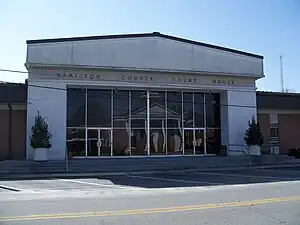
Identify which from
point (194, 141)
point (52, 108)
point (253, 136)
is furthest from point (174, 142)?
point (52, 108)

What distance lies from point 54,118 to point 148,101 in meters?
6.86

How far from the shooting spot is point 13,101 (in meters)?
27.8

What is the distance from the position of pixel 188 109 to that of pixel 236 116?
3600 mm

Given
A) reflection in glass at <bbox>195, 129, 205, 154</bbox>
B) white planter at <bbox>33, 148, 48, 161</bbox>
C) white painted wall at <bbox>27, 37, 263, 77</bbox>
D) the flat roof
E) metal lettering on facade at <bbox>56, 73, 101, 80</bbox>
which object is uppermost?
the flat roof

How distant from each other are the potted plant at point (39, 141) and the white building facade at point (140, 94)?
97 centimetres

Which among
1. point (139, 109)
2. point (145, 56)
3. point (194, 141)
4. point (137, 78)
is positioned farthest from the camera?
point (194, 141)

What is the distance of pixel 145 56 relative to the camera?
29.7m

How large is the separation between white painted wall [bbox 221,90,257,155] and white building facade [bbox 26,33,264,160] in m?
0.07

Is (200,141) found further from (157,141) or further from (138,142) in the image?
(138,142)

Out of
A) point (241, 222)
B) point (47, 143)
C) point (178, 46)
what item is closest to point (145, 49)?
point (178, 46)

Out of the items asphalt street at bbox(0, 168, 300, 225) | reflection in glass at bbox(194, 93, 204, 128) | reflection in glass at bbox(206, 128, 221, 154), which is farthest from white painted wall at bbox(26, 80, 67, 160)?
reflection in glass at bbox(206, 128, 221, 154)

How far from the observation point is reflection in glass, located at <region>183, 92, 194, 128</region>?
3181cm

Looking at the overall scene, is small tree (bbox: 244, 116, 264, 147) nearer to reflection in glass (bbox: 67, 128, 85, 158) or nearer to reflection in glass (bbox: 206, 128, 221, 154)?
reflection in glass (bbox: 206, 128, 221, 154)

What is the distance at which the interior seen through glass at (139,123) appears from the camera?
29172 mm
